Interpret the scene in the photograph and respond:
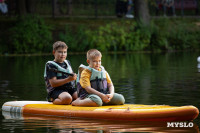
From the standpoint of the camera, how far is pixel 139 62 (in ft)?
78.4

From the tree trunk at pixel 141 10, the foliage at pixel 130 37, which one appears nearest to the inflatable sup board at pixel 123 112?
the foliage at pixel 130 37

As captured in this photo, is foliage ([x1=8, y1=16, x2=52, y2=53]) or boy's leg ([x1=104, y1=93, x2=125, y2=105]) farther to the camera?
foliage ([x1=8, y1=16, x2=52, y2=53])

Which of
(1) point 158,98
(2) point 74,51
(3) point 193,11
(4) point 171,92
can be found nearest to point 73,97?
(1) point 158,98

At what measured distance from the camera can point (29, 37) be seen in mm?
29766

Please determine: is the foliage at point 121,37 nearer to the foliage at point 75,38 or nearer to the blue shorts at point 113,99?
the foliage at point 75,38

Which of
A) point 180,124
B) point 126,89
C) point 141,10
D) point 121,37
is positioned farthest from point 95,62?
point 141,10

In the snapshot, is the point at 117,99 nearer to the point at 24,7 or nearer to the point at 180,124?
the point at 180,124

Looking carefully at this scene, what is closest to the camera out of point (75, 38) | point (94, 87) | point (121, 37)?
point (94, 87)

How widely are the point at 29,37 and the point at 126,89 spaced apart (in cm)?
1619

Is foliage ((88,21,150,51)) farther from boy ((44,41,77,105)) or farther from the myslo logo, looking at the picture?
the myslo logo

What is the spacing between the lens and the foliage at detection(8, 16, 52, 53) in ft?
97.8

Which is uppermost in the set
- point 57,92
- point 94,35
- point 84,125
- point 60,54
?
point 60,54

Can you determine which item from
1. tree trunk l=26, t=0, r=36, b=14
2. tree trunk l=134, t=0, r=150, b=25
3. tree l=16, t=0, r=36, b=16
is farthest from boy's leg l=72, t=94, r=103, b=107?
tree trunk l=26, t=0, r=36, b=14

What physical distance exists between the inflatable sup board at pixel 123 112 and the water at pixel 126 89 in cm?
11
